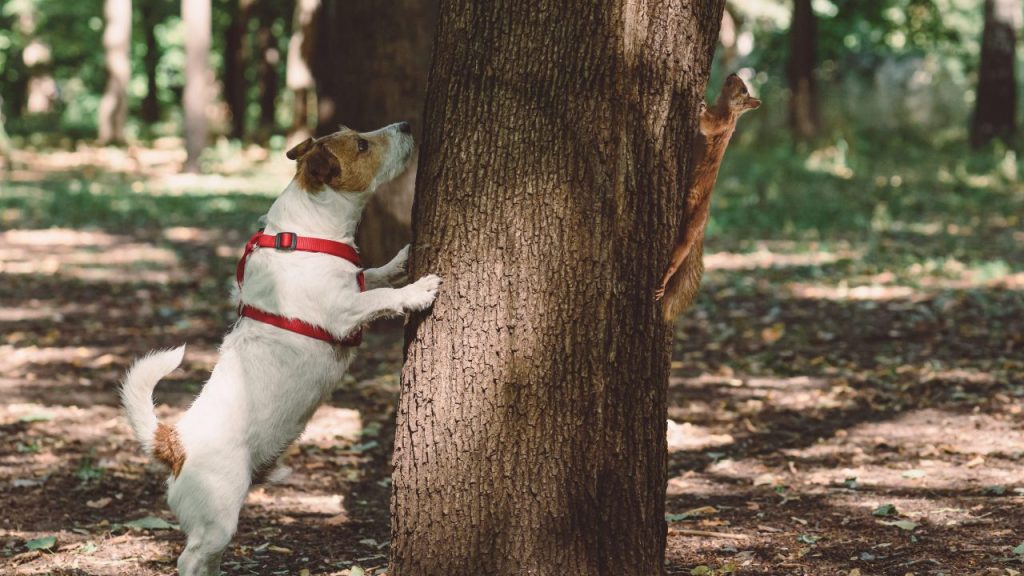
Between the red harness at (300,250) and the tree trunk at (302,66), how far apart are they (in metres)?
19.7

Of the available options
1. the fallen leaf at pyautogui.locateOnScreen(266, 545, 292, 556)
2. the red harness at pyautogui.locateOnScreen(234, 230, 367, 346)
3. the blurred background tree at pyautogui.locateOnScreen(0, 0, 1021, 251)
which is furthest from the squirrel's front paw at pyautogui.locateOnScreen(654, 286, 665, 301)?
the blurred background tree at pyautogui.locateOnScreen(0, 0, 1021, 251)

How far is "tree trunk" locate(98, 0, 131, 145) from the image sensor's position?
24422 millimetres

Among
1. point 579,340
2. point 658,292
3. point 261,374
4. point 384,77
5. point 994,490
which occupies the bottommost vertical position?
point 994,490

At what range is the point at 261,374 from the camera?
3.70m

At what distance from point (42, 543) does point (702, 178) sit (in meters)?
3.09

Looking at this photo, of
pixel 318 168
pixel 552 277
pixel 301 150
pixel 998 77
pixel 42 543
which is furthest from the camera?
pixel 998 77

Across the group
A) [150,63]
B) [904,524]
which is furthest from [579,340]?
[150,63]

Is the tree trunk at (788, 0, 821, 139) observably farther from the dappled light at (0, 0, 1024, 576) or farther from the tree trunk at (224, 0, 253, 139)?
the tree trunk at (224, 0, 253, 139)

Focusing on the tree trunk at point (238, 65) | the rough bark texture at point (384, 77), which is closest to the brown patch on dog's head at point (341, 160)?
the rough bark texture at point (384, 77)

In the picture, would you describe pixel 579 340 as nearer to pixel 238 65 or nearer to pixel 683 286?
pixel 683 286

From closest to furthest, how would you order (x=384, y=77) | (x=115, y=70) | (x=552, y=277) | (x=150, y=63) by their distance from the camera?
(x=552, y=277) → (x=384, y=77) → (x=115, y=70) → (x=150, y=63)

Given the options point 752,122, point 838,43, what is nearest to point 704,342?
point 752,122

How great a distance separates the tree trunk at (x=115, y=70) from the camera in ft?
80.1

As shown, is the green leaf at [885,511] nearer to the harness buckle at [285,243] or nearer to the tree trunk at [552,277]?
the tree trunk at [552,277]
